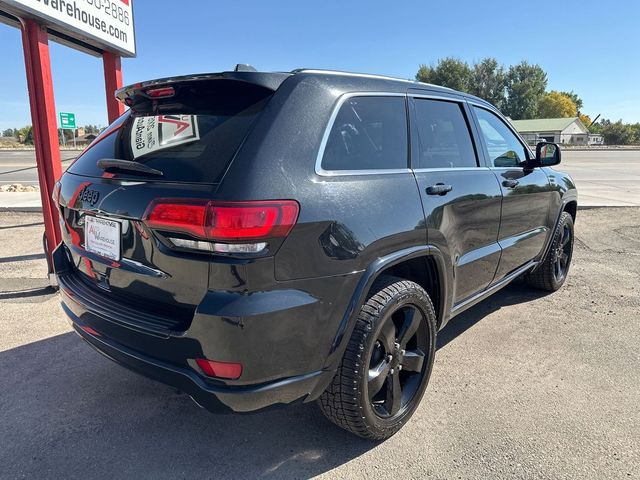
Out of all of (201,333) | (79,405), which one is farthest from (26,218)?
(201,333)

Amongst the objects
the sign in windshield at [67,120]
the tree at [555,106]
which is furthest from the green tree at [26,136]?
the tree at [555,106]

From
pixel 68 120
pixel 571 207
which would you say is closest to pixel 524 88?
pixel 68 120

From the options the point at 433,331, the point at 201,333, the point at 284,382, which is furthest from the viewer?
the point at 433,331

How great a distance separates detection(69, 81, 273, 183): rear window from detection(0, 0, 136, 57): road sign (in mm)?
2579

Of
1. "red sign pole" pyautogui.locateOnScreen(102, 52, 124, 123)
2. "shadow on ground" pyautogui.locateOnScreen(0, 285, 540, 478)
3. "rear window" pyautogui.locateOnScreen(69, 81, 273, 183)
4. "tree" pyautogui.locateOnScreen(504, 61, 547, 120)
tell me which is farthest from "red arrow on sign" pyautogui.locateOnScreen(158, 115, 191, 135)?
"tree" pyautogui.locateOnScreen(504, 61, 547, 120)

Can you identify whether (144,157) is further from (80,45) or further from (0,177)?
(0,177)

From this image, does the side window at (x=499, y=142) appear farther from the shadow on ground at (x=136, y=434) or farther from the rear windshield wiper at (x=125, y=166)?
the rear windshield wiper at (x=125, y=166)

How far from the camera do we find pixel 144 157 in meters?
2.20

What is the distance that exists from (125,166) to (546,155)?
3.48 m

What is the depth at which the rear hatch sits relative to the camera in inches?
75.7

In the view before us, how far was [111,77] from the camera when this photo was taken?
5.39 meters

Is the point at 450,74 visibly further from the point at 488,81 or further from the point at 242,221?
the point at 242,221

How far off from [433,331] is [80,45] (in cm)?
480

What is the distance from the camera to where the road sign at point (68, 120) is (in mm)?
23625
